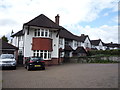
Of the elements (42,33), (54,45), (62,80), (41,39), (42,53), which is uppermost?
(42,33)

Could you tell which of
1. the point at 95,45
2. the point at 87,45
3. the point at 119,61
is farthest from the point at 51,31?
the point at 95,45

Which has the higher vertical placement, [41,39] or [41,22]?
[41,22]

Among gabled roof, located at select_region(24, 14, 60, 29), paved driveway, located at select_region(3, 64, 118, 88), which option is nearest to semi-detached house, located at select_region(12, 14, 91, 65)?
gabled roof, located at select_region(24, 14, 60, 29)

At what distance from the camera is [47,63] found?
66.5 feet

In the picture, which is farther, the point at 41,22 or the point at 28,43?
the point at 41,22

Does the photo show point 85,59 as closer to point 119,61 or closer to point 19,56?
point 119,61

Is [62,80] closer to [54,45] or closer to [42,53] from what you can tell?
[42,53]

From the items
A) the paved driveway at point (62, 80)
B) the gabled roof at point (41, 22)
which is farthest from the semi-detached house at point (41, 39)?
the paved driveway at point (62, 80)

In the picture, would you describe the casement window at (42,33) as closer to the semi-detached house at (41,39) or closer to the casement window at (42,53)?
the semi-detached house at (41,39)

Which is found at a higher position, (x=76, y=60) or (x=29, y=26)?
(x=29, y=26)

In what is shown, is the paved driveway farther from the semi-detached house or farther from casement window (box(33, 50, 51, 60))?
the semi-detached house

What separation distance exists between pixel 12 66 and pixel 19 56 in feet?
34.2

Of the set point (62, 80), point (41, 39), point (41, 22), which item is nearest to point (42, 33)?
point (41, 39)

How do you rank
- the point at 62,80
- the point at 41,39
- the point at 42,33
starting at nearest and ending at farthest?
the point at 62,80 < the point at 41,39 < the point at 42,33
